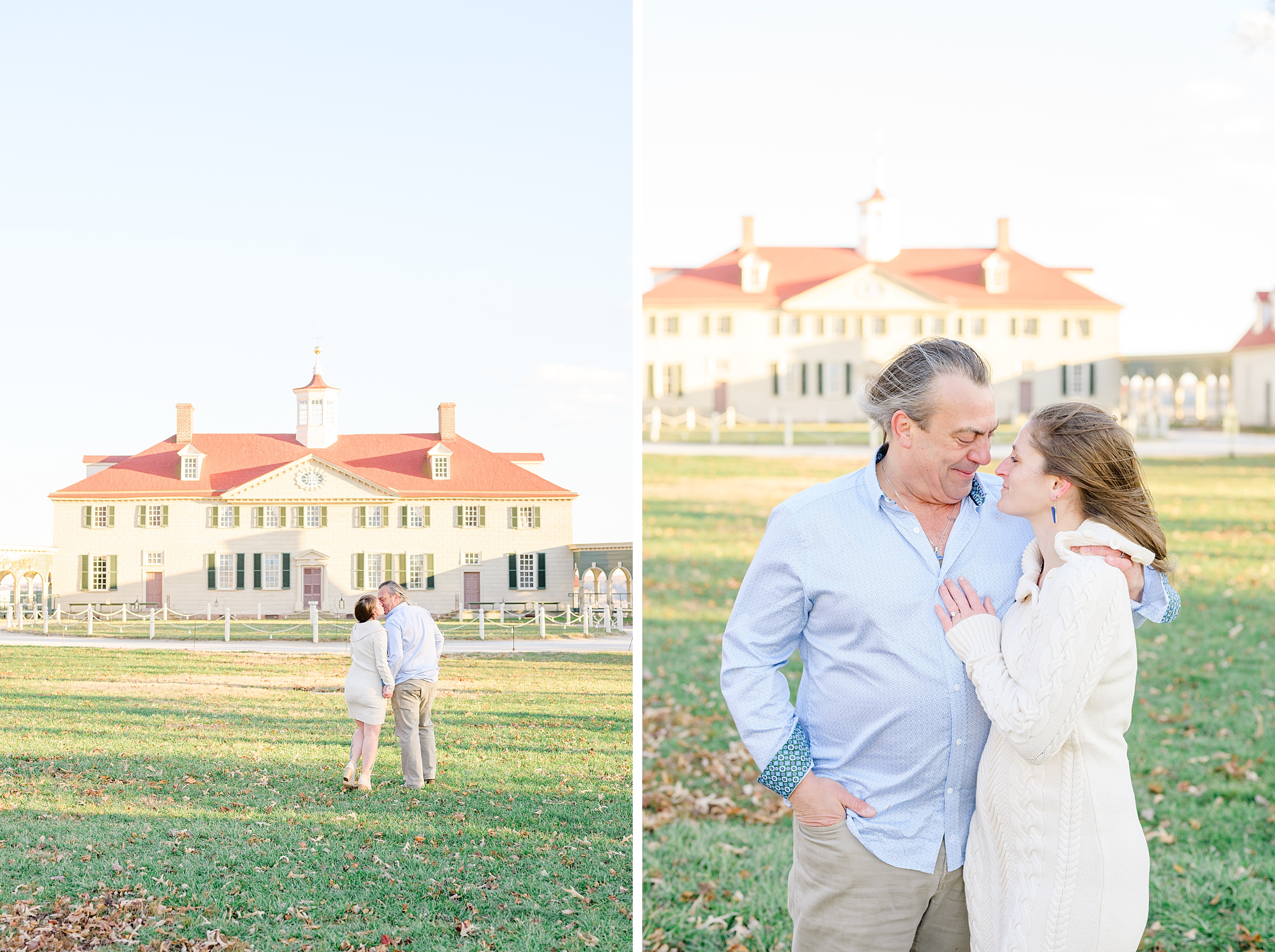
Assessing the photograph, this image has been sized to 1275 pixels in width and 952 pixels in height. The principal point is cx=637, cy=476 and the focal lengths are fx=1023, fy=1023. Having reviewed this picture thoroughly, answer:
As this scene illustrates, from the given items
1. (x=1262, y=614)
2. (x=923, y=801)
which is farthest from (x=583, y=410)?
(x=1262, y=614)

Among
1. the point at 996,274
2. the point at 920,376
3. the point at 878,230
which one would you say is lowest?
the point at 920,376

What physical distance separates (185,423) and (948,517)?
2747mm

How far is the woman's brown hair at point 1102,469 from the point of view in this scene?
2.01m

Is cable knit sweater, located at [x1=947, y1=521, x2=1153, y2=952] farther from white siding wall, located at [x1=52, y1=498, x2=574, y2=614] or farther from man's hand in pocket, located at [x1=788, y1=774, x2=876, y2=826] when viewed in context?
white siding wall, located at [x1=52, y1=498, x2=574, y2=614]

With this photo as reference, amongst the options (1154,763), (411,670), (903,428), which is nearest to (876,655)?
(903,428)

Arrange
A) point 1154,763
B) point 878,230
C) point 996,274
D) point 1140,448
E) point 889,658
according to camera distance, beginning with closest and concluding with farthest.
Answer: point 889,658 < point 1154,763 < point 1140,448 < point 996,274 < point 878,230

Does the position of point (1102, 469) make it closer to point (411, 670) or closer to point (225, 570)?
point (411, 670)

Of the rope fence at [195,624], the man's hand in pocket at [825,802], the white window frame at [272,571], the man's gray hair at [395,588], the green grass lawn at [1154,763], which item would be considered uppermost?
the white window frame at [272,571]

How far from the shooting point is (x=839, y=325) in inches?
700

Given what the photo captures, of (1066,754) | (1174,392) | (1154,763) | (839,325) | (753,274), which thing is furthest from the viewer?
(753,274)

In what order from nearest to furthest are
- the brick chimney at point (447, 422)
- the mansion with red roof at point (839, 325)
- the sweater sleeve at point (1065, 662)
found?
1. the sweater sleeve at point (1065, 662)
2. the brick chimney at point (447, 422)
3. the mansion with red roof at point (839, 325)

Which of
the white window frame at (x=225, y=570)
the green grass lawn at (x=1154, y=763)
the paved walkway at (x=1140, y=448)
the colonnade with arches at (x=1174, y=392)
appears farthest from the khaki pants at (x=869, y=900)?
the colonnade with arches at (x=1174, y=392)

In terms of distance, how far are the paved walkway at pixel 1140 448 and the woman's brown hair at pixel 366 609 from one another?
11.2 meters

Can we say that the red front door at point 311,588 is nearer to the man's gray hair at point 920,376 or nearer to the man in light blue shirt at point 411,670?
the man in light blue shirt at point 411,670
